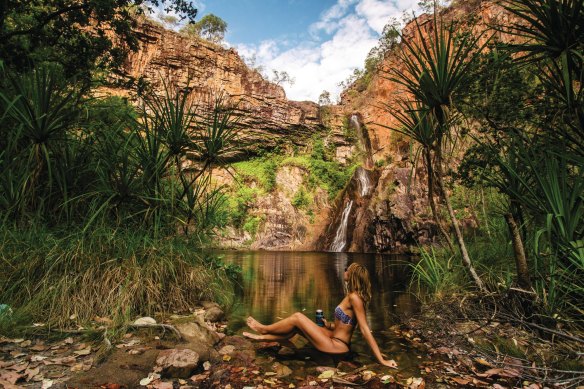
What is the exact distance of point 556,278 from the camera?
10.5 feet

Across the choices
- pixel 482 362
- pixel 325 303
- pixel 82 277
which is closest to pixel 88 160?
pixel 82 277

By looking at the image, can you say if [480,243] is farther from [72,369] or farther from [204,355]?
[72,369]

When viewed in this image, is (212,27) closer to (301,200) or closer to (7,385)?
(301,200)

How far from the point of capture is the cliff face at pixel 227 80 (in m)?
26.6

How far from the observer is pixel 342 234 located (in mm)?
21047

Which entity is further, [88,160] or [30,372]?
[88,160]

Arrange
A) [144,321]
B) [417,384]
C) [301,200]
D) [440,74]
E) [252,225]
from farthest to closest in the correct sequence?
[301,200]
[252,225]
[440,74]
[144,321]
[417,384]

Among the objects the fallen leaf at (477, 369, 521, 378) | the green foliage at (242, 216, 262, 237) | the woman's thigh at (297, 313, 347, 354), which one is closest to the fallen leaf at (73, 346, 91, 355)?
the woman's thigh at (297, 313, 347, 354)

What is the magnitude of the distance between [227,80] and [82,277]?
1099 inches

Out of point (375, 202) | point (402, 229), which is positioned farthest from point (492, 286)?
point (375, 202)

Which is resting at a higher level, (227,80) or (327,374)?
(227,80)

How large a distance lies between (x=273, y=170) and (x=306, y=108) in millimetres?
6886

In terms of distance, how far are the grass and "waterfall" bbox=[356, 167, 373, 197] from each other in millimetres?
19499

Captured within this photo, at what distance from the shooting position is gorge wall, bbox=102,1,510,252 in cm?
2025
